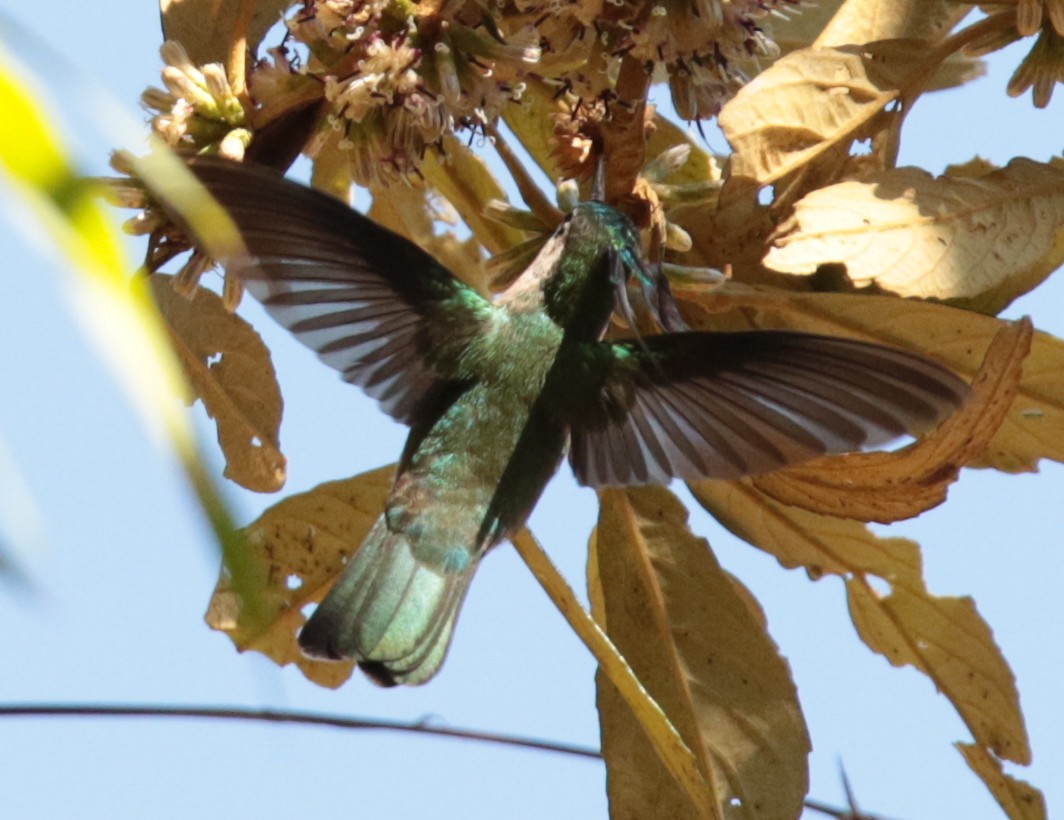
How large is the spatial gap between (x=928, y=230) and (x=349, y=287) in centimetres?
55

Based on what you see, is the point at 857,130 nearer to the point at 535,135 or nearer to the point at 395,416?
the point at 535,135

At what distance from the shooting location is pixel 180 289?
1468mm

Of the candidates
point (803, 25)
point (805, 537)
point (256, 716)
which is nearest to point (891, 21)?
point (803, 25)

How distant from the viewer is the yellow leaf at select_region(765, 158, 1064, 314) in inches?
54.4

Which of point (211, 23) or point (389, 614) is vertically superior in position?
point (211, 23)

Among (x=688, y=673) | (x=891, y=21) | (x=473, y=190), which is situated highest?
(x=891, y=21)

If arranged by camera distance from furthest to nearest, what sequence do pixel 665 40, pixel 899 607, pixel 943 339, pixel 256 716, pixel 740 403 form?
pixel 899 607
pixel 943 339
pixel 740 403
pixel 665 40
pixel 256 716

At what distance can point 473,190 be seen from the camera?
175 centimetres

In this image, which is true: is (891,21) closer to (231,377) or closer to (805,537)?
(805,537)

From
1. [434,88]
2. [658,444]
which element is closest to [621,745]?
[658,444]

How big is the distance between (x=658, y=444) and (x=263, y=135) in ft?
1.60

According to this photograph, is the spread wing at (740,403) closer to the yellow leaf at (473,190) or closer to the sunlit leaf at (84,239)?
the yellow leaf at (473,190)

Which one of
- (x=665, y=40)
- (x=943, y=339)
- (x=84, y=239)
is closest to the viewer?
(x=84, y=239)

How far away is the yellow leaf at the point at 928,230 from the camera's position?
1.38 m
